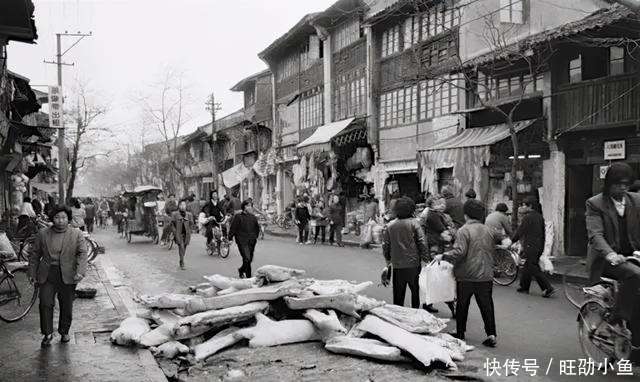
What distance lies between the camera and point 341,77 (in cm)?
2991

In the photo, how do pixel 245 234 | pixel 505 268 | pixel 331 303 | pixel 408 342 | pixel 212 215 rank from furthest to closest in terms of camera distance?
pixel 212 215, pixel 245 234, pixel 505 268, pixel 331 303, pixel 408 342

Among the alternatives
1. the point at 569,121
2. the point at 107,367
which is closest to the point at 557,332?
the point at 107,367

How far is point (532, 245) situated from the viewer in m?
11.0

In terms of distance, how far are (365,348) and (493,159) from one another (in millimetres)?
12438

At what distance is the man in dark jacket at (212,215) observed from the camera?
1894 cm

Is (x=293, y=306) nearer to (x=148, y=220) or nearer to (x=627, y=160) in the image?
(x=627, y=160)

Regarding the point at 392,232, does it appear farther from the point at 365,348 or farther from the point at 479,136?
the point at 479,136

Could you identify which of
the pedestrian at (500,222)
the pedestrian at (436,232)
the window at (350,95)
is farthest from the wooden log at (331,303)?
the window at (350,95)

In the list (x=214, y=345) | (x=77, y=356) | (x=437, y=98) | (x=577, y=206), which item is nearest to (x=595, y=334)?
(x=214, y=345)

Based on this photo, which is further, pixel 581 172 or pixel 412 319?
pixel 581 172

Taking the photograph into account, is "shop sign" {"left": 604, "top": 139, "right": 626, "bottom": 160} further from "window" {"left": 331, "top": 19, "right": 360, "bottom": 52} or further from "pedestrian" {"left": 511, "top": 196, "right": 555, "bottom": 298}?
"window" {"left": 331, "top": 19, "right": 360, "bottom": 52}

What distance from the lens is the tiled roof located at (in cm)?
1373

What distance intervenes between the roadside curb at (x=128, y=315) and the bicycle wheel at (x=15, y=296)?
1.33 m

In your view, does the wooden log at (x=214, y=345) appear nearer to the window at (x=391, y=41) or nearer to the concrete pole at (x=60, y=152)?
the window at (x=391, y=41)
